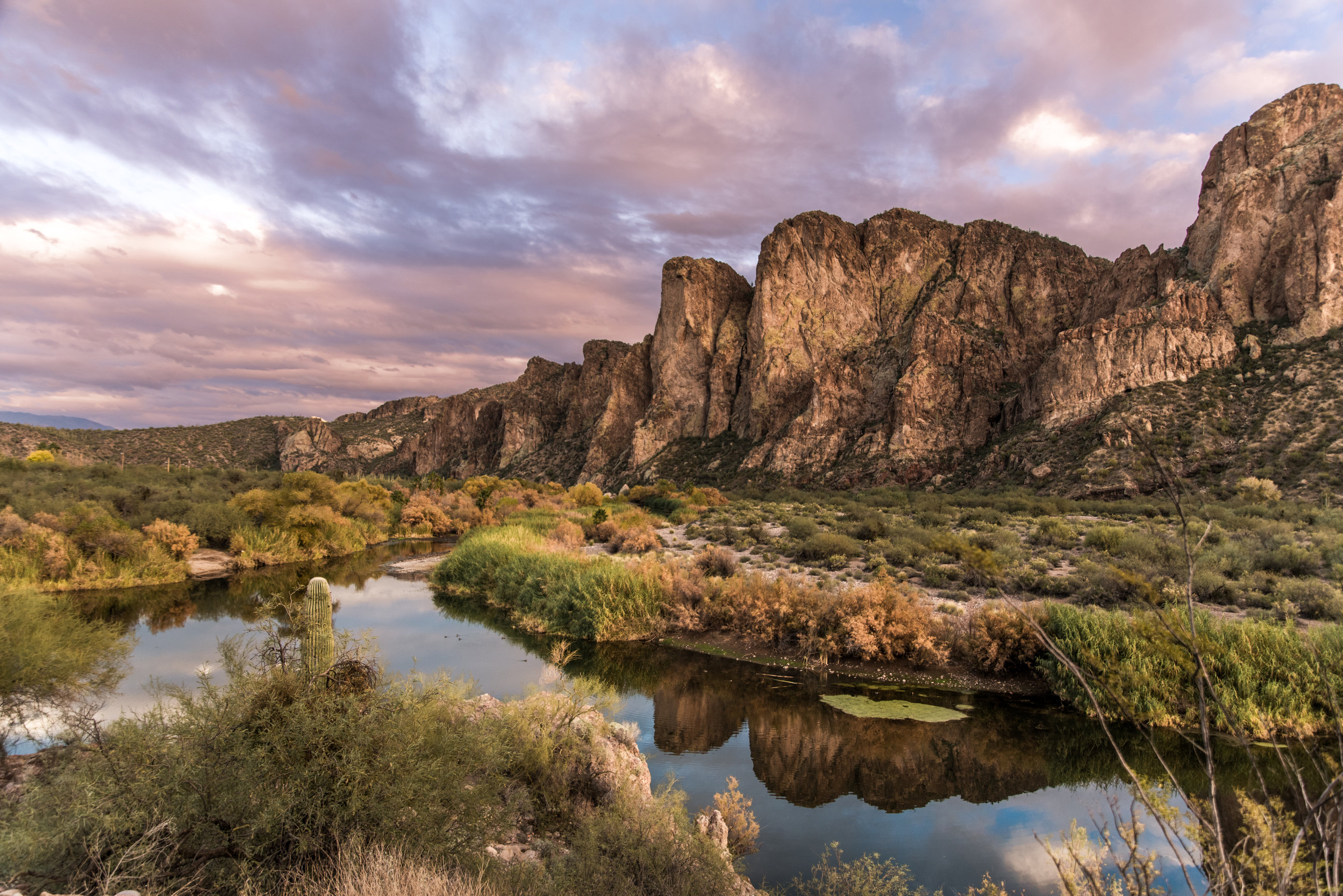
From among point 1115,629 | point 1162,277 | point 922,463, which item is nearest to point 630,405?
point 922,463

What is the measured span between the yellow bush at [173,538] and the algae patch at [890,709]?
991 inches

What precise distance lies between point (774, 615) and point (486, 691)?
6433 mm

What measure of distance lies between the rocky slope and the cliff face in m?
0.22

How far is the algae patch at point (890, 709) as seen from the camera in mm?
10547

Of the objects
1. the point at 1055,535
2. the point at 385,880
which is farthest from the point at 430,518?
the point at 385,880

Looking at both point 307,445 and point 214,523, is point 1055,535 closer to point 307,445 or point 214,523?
point 214,523

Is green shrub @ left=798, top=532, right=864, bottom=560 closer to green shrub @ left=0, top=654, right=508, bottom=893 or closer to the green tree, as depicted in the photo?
green shrub @ left=0, top=654, right=508, bottom=893

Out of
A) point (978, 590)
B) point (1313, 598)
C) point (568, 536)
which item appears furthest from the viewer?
point (568, 536)

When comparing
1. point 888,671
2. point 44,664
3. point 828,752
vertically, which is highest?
point 44,664

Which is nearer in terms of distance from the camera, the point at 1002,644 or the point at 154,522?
the point at 1002,644

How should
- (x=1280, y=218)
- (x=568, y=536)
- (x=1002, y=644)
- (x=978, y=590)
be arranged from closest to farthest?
(x=1002, y=644) → (x=978, y=590) → (x=568, y=536) → (x=1280, y=218)

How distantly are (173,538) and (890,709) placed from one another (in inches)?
1050

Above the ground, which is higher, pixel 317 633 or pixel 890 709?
pixel 317 633

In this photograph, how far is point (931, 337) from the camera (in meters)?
72.0
